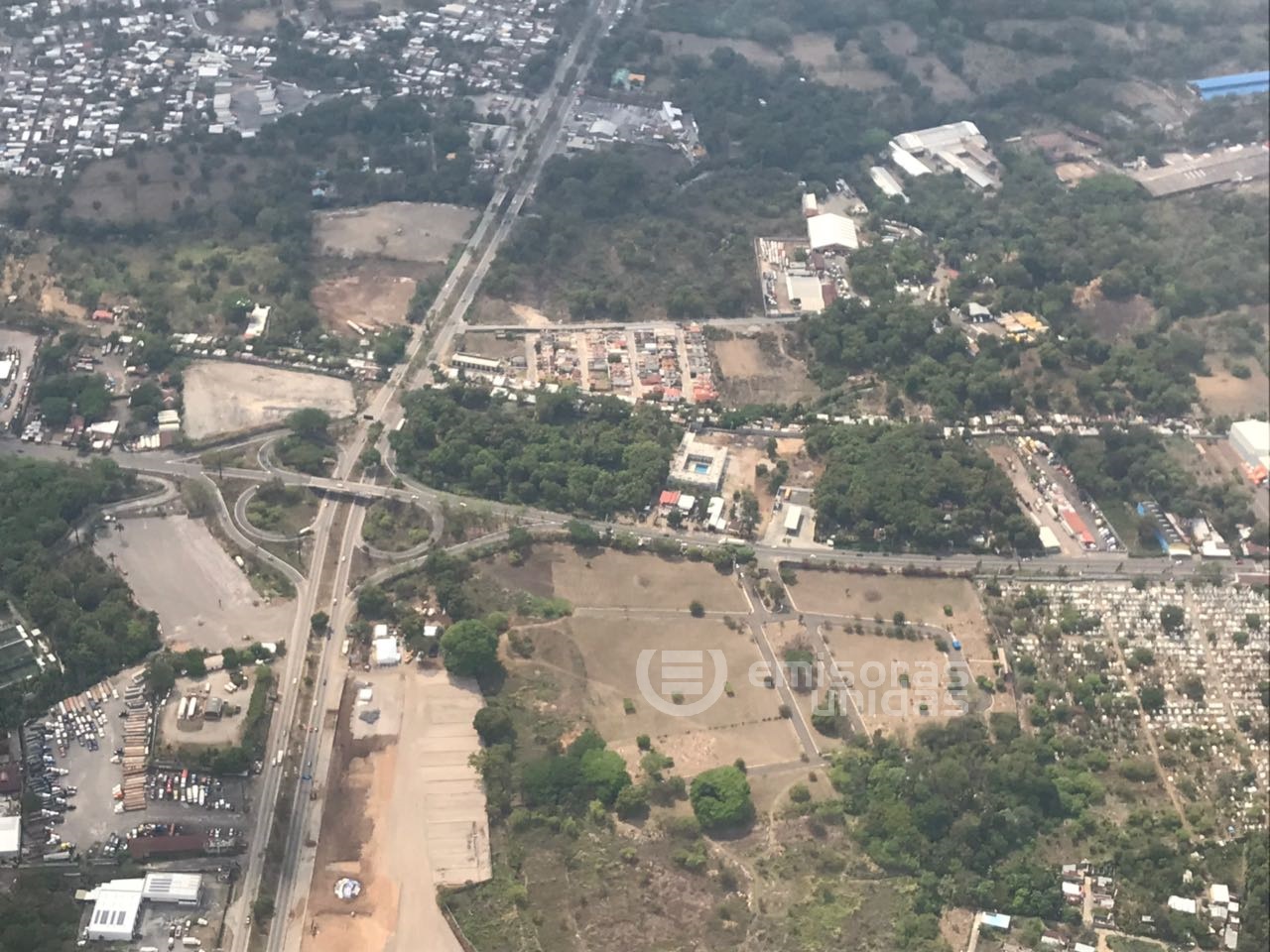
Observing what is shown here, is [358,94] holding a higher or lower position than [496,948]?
higher

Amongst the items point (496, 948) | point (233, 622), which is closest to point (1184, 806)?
point (496, 948)

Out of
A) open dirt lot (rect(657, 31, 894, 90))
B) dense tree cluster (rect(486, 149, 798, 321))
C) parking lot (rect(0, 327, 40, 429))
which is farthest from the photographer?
open dirt lot (rect(657, 31, 894, 90))

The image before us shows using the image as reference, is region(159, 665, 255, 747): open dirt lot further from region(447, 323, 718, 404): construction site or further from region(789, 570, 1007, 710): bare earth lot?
region(789, 570, 1007, 710): bare earth lot

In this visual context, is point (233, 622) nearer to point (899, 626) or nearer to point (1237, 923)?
point (899, 626)

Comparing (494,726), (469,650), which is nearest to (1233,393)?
(469,650)

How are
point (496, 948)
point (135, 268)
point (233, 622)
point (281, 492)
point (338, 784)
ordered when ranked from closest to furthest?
point (496, 948) < point (338, 784) < point (233, 622) < point (281, 492) < point (135, 268)

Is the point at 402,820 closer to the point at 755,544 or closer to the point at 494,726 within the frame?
the point at 494,726

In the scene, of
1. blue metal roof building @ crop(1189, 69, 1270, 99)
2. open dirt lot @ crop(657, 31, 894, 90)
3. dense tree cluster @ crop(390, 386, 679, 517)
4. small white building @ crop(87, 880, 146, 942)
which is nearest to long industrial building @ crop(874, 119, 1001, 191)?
open dirt lot @ crop(657, 31, 894, 90)

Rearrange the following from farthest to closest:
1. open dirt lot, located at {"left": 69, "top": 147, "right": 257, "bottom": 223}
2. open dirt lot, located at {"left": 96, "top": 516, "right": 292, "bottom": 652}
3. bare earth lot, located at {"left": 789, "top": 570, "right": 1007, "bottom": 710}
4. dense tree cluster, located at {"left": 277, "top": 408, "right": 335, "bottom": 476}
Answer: open dirt lot, located at {"left": 69, "top": 147, "right": 257, "bottom": 223}
dense tree cluster, located at {"left": 277, "top": 408, "right": 335, "bottom": 476}
bare earth lot, located at {"left": 789, "top": 570, "right": 1007, "bottom": 710}
open dirt lot, located at {"left": 96, "top": 516, "right": 292, "bottom": 652}
